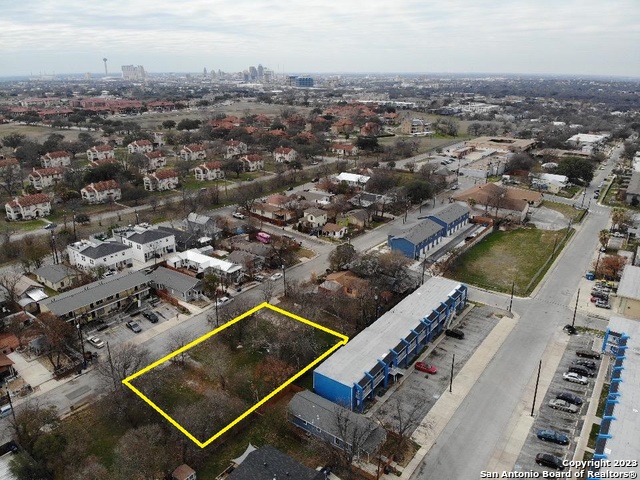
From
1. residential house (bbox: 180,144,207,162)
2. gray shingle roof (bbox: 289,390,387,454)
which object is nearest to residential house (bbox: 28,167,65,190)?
residential house (bbox: 180,144,207,162)

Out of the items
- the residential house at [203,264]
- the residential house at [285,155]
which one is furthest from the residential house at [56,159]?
the residential house at [203,264]

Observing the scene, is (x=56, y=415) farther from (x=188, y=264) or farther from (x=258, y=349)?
(x=188, y=264)

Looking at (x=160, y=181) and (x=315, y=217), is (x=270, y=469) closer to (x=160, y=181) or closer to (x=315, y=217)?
(x=315, y=217)

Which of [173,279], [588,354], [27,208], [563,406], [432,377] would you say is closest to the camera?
[563,406]

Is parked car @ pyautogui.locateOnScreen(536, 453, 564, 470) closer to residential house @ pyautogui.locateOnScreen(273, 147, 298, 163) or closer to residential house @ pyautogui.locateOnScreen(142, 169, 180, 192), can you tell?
residential house @ pyautogui.locateOnScreen(142, 169, 180, 192)

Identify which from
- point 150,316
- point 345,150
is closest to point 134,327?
point 150,316

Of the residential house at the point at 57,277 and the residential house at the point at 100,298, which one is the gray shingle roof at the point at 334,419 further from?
the residential house at the point at 57,277
